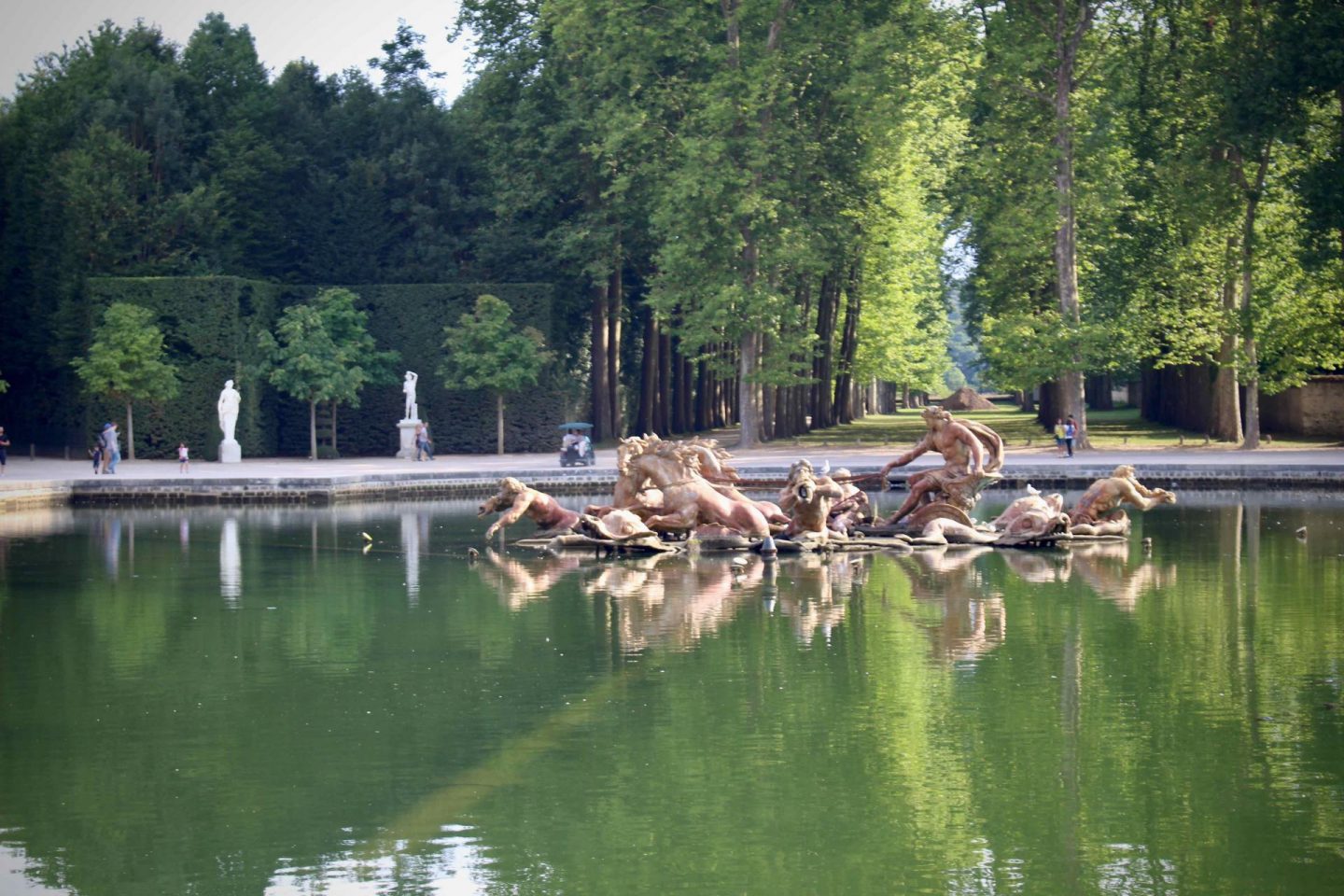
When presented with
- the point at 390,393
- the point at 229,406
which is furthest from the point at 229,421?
the point at 390,393

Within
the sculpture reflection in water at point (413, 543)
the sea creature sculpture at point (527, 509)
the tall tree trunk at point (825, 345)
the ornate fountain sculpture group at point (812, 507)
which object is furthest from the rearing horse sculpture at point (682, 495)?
the tall tree trunk at point (825, 345)

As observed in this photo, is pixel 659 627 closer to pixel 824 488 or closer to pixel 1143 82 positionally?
pixel 824 488

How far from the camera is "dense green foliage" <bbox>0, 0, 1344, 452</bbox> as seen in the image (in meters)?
44.3

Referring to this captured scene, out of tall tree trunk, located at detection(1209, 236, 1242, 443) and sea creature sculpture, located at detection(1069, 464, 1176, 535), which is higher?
tall tree trunk, located at detection(1209, 236, 1242, 443)

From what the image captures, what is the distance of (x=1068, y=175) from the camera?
Answer: 4519 centimetres

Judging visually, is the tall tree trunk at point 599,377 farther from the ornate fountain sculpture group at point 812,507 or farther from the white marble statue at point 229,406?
the ornate fountain sculpture group at point 812,507

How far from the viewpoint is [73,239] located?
4800 centimetres

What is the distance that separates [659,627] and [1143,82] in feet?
107

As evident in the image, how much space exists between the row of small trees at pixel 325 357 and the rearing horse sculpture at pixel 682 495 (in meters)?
22.4

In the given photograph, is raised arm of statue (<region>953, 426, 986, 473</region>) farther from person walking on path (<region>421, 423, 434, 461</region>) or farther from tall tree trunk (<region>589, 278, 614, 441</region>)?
tall tree trunk (<region>589, 278, 614, 441</region>)

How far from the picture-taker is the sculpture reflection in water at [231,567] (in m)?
20.3

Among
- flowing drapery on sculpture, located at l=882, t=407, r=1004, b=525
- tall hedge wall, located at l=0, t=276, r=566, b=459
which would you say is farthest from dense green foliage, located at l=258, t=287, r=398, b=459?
flowing drapery on sculpture, located at l=882, t=407, r=1004, b=525

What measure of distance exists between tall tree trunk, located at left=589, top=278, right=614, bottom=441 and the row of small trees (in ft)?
6.35

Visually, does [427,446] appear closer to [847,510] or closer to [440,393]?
[440,393]
